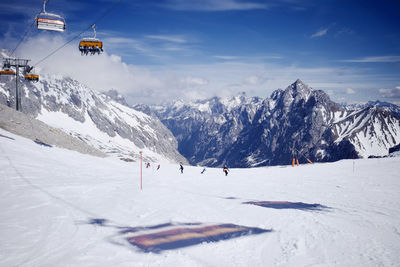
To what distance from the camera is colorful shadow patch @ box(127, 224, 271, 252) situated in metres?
9.00

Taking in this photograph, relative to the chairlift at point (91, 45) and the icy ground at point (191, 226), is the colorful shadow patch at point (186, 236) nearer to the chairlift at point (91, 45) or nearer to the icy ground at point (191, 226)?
the icy ground at point (191, 226)

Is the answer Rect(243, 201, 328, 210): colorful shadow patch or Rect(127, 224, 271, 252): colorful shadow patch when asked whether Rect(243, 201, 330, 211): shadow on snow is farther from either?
Rect(127, 224, 271, 252): colorful shadow patch

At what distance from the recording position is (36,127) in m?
50.8

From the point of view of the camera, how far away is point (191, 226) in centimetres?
1087

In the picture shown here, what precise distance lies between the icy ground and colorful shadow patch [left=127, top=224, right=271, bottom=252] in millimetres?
43

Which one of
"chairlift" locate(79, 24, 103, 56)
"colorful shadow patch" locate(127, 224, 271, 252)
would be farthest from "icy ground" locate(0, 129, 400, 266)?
"chairlift" locate(79, 24, 103, 56)

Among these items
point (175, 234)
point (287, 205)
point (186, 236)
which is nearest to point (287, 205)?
point (287, 205)

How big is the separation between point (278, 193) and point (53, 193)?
16.6 metres

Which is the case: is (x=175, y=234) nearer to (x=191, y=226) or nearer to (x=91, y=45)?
(x=191, y=226)

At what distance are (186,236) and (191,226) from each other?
43.3 inches

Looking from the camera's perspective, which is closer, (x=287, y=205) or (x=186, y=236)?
(x=186, y=236)

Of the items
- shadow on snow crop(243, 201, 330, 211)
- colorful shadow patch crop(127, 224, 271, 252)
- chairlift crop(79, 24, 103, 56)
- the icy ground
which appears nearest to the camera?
the icy ground

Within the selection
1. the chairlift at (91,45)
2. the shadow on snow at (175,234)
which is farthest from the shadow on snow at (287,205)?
the chairlift at (91,45)

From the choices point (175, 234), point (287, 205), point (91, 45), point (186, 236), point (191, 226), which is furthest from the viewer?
point (91, 45)
